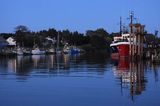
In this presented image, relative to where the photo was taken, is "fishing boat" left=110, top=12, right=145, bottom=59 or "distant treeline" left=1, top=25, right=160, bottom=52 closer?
"fishing boat" left=110, top=12, right=145, bottom=59

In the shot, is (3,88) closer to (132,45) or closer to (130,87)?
(130,87)

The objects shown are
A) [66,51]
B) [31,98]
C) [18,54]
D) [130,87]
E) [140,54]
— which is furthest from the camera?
[66,51]

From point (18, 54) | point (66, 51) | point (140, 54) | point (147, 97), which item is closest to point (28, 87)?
point (147, 97)

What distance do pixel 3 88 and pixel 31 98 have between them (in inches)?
218

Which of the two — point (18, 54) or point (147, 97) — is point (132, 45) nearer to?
point (147, 97)

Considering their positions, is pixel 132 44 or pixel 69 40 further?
pixel 69 40

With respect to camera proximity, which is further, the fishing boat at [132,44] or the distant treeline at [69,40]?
the distant treeline at [69,40]

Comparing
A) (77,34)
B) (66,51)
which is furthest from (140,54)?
(77,34)

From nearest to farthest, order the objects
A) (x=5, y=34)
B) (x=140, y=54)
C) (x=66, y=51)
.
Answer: (x=140, y=54) → (x=66, y=51) → (x=5, y=34)

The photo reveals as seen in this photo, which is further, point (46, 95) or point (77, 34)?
point (77, 34)

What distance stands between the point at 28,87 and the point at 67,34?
172m

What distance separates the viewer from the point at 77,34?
651 feet

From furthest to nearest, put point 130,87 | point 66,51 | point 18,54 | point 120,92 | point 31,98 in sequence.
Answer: point 66,51, point 18,54, point 130,87, point 120,92, point 31,98

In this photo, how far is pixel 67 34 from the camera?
19838 cm
